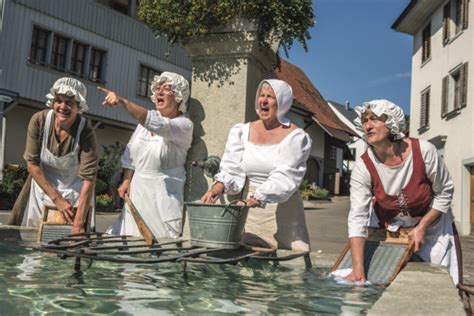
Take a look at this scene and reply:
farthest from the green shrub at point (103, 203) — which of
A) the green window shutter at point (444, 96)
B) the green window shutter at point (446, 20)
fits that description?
the green window shutter at point (446, 20)

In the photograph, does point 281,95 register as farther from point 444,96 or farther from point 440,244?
point 444,96

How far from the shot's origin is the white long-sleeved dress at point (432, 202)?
2.96m

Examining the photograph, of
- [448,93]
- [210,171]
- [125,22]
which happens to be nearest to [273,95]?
[210,171]

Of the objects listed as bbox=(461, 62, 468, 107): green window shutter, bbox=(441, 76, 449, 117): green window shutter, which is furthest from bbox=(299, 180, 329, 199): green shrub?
bbox=(461, 62, 468, 107): green window shutter

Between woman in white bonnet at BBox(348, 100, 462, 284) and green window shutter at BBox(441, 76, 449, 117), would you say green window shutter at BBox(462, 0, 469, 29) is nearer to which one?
green window shutter at BBox(441, 76, 449, 117)

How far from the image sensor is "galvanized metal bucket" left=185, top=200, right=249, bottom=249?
9.09 feet

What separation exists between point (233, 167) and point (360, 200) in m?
0.80

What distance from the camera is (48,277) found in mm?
2717

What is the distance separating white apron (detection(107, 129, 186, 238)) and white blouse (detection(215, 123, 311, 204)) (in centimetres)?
54

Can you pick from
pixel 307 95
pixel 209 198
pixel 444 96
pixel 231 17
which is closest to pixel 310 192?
pixel 307 95

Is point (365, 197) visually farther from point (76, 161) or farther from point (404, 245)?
point (76, 161)

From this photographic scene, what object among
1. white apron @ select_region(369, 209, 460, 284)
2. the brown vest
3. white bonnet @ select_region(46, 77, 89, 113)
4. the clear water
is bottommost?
the clear water

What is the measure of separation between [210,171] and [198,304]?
1437 millimetres

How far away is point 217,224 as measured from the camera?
2779 millimetres
